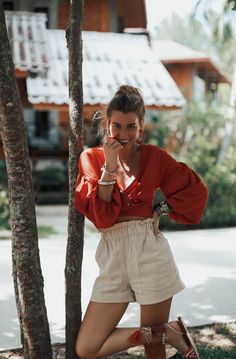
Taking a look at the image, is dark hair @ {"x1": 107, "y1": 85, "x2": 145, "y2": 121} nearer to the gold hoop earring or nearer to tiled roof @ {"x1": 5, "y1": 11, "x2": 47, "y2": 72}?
the gold hoop earring

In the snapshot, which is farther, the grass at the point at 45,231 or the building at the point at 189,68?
the building at the point at 189,68

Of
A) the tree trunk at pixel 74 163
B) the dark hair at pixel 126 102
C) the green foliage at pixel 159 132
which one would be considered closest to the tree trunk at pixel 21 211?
the tree trunk at pixel 74 163

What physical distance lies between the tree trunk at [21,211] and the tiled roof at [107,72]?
653 centimetres

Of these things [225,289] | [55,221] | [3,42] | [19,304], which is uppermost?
[3,42]

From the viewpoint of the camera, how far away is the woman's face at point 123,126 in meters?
2.78

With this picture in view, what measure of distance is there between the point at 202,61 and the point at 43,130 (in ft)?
26.8

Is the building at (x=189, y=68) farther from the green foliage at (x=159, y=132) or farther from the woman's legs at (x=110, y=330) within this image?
the woman's legs at (x=110, y=330)

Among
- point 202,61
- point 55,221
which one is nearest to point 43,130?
point 55,221

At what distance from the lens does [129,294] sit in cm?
288

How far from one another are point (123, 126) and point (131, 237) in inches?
21.7

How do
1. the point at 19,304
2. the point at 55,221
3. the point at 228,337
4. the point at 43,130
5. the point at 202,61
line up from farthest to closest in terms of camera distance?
1. the point at 202,61
2. the point at 43,130
3. the point at 55,221
4. the point at 228,337
5. the point at 19,304

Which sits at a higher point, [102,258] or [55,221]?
[102,258]

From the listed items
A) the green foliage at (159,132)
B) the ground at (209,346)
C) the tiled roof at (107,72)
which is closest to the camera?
the ground at (209,346)

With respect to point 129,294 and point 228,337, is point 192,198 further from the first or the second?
point 228,337
